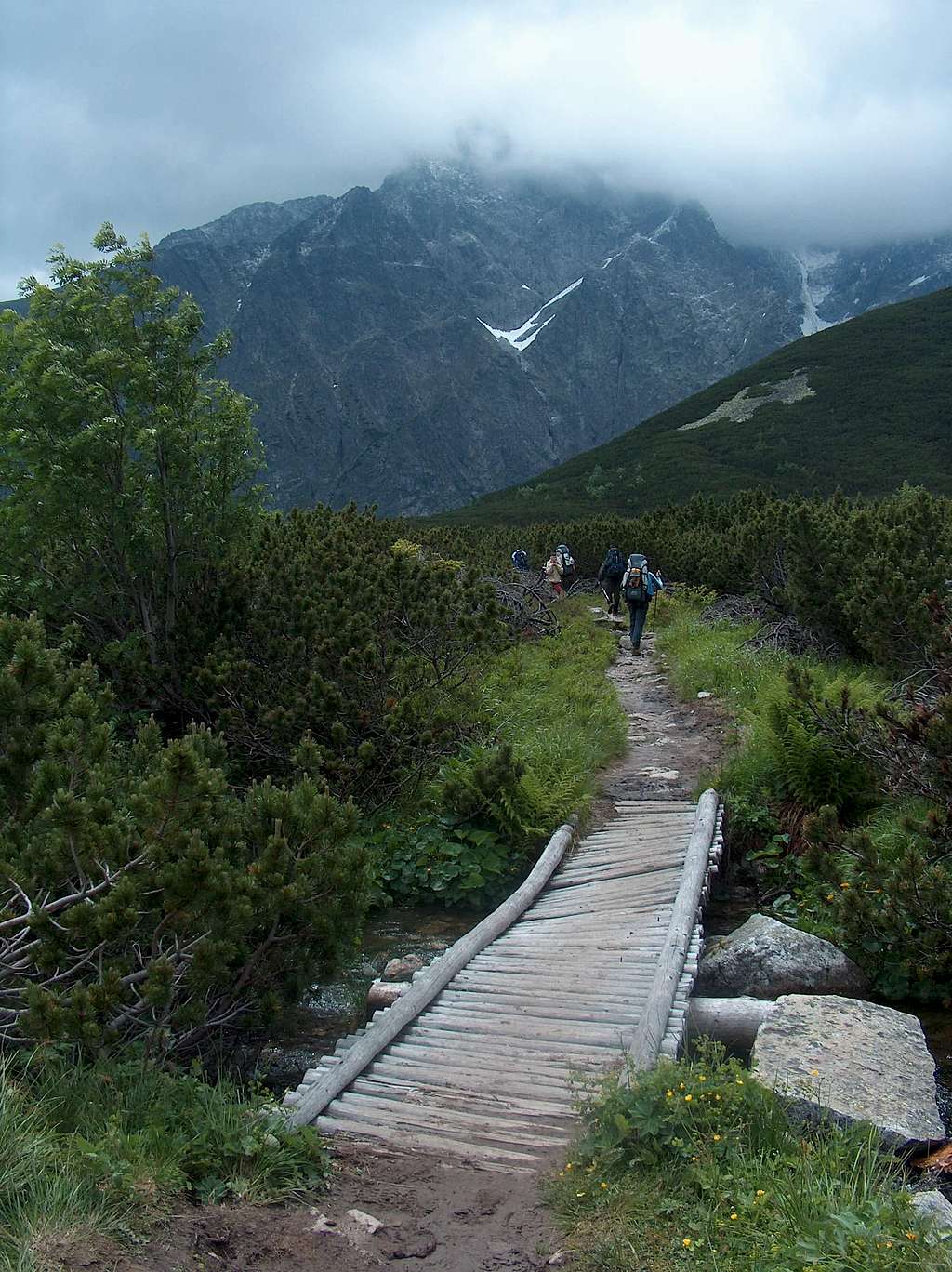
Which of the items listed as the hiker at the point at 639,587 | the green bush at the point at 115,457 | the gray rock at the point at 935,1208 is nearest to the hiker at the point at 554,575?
the hiker at the point at 639,587

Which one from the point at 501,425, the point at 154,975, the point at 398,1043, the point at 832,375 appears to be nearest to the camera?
the point at 154,975

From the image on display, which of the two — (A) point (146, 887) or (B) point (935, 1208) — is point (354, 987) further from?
(B) point (935, 1208)

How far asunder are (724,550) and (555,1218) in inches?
734

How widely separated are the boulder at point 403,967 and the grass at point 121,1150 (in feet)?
7.44

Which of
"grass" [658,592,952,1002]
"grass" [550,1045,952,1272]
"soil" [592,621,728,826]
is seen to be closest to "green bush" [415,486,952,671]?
"grass" [658,592,952,1002]

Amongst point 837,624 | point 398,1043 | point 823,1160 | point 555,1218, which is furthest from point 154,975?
point 837,624

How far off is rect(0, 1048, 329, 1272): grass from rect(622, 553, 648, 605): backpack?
12.1 metres

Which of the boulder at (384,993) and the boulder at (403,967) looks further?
the boulder at (403,967)

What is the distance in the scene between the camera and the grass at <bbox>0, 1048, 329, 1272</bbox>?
9.84 ft

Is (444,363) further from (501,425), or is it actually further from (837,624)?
(837,624)

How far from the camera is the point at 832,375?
89250 mm

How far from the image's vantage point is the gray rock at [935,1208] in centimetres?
315

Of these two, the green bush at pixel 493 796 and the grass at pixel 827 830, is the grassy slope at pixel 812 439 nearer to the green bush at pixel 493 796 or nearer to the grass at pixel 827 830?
the grass at pixel 827 830

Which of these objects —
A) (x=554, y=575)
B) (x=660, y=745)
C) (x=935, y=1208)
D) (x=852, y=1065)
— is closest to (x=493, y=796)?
(x=660, y=745)
